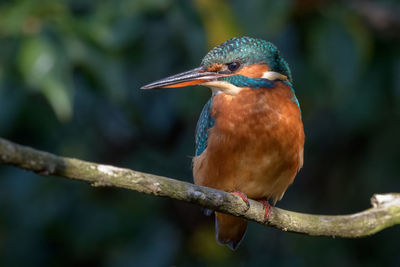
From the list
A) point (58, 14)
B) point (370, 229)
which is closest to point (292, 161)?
point (370, 229)

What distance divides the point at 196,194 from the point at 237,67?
986mm

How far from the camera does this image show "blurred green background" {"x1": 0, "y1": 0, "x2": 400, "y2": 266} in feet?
9.39

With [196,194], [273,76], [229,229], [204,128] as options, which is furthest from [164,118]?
[196,194]

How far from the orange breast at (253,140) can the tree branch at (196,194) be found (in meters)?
0.31

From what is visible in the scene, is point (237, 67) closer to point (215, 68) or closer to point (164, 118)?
point (215, 68)

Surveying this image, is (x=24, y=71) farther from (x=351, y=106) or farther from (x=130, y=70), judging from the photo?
(x=351, y=106)

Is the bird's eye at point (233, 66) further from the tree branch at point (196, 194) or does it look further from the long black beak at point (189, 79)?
the tree branch at point (196, 194)

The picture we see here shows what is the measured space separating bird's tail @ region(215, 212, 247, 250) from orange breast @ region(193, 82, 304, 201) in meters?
0.37

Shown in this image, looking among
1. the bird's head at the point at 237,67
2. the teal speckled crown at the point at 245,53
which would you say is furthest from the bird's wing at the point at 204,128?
the teal speckled crown at the point at 245,53

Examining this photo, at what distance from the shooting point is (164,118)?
432 cm

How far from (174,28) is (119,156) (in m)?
1.25

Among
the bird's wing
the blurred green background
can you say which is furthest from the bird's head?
the blurred green background

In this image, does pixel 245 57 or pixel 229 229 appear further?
pixel 229 229

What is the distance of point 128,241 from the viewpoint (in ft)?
12.5
